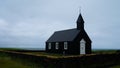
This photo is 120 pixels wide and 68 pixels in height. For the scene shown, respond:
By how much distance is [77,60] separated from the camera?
67.2ft

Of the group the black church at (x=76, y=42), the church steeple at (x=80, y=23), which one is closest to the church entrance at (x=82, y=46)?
the black church at (x=76, y=42)

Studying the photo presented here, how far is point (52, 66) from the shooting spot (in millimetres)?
19156

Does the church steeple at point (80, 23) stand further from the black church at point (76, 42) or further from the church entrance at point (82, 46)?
the church entrance at point (82, 46)

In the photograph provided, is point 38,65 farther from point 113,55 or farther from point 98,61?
point 113,55

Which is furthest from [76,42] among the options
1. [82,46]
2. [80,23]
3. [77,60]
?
[77,60]

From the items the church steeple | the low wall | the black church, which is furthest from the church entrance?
the low wall

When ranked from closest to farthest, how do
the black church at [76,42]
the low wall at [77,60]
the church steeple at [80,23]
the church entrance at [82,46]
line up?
the low wall at [77,60]
the black church at [76,42]
the church entrance at [82,46]
the church steeple at [80,23]

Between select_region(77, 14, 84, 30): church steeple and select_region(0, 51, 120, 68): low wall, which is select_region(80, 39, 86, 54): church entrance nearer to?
select_region(77, 14, 84, 30): church steeple

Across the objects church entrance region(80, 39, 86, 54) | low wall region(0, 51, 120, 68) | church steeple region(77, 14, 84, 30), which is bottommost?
low wall region(0, 51, 120, 68)

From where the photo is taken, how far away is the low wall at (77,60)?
19062 millimetres

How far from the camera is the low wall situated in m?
19.1

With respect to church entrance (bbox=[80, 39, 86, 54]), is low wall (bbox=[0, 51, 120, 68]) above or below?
below

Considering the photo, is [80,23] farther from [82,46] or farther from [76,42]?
[82,46]

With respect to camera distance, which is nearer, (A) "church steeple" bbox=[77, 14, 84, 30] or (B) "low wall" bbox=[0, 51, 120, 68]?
(B) "low wall" bbox=[0, 51, 120, 68]
